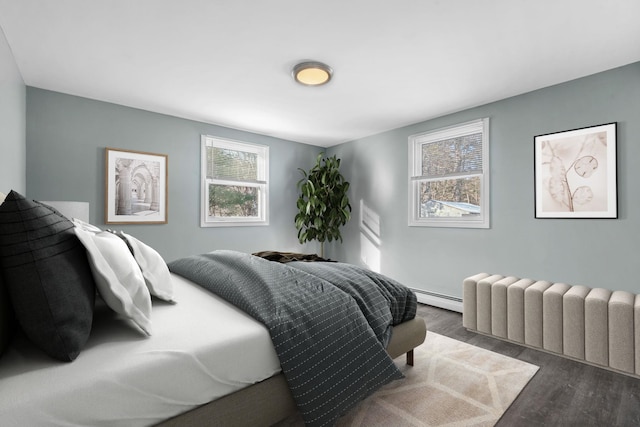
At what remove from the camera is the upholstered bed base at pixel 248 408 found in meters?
1.11

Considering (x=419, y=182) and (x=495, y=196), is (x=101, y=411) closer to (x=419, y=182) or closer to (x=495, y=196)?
(x=495, y=196)

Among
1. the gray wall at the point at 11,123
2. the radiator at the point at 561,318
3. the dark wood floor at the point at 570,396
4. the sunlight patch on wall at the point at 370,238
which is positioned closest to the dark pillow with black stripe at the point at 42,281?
the gray wall at the point at 11,123

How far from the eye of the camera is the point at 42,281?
0.99 m

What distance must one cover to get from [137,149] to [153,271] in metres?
2.60

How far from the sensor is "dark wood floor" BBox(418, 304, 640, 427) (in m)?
1.70

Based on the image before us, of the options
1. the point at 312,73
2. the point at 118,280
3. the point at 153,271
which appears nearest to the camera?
the point at 118,280

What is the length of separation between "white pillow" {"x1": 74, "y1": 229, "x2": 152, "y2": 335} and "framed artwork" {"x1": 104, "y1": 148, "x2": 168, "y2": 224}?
2.49m

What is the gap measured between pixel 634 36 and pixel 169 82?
3.75 metres

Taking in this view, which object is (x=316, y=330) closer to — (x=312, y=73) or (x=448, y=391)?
(x=448, y=391)

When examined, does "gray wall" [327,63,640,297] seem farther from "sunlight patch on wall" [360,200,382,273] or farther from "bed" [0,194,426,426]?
"bed" [0,194,426,426]

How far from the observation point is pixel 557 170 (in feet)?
9.78

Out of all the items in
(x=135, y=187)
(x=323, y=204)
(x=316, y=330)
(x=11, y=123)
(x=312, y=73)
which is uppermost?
(x=312, y=73)

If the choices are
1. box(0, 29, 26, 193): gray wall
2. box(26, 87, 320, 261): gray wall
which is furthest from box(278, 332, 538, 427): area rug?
box(26, 87, 320, 261): gray wall

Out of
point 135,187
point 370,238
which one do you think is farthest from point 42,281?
point 370,238
